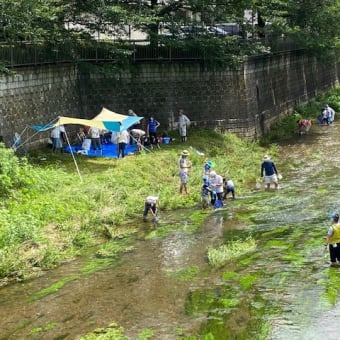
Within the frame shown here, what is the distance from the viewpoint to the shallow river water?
11367 mm

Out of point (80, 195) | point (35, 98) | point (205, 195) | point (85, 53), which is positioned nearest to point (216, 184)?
point (205, 195)

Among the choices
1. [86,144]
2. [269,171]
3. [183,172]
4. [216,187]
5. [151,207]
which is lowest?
[151,207]

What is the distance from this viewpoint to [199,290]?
1321 cm

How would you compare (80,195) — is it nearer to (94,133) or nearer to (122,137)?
(122,137)

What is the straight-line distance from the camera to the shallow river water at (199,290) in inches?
448

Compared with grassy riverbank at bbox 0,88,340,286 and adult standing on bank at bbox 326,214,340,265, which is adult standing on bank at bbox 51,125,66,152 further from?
adult standing on bank at bbox 326,214,340,265

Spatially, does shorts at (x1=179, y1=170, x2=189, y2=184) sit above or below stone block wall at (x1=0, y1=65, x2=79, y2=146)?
below

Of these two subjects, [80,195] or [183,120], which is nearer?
[80,195]

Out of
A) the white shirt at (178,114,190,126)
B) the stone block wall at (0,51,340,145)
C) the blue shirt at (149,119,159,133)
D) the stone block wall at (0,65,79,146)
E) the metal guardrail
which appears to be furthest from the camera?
the white shirt at (178,114,190,126)

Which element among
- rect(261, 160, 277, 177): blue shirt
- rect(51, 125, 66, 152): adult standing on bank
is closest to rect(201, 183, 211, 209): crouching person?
rect(261, 160, 277, 177): blue shirt

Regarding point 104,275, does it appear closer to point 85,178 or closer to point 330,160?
point 85,178

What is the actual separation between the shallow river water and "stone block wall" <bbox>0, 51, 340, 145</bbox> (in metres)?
8.33

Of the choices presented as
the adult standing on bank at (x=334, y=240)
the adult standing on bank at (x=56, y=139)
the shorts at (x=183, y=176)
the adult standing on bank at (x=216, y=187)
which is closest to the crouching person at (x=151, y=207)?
the adult standing on bank at (x=216, y=187)

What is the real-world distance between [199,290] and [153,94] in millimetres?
18168
